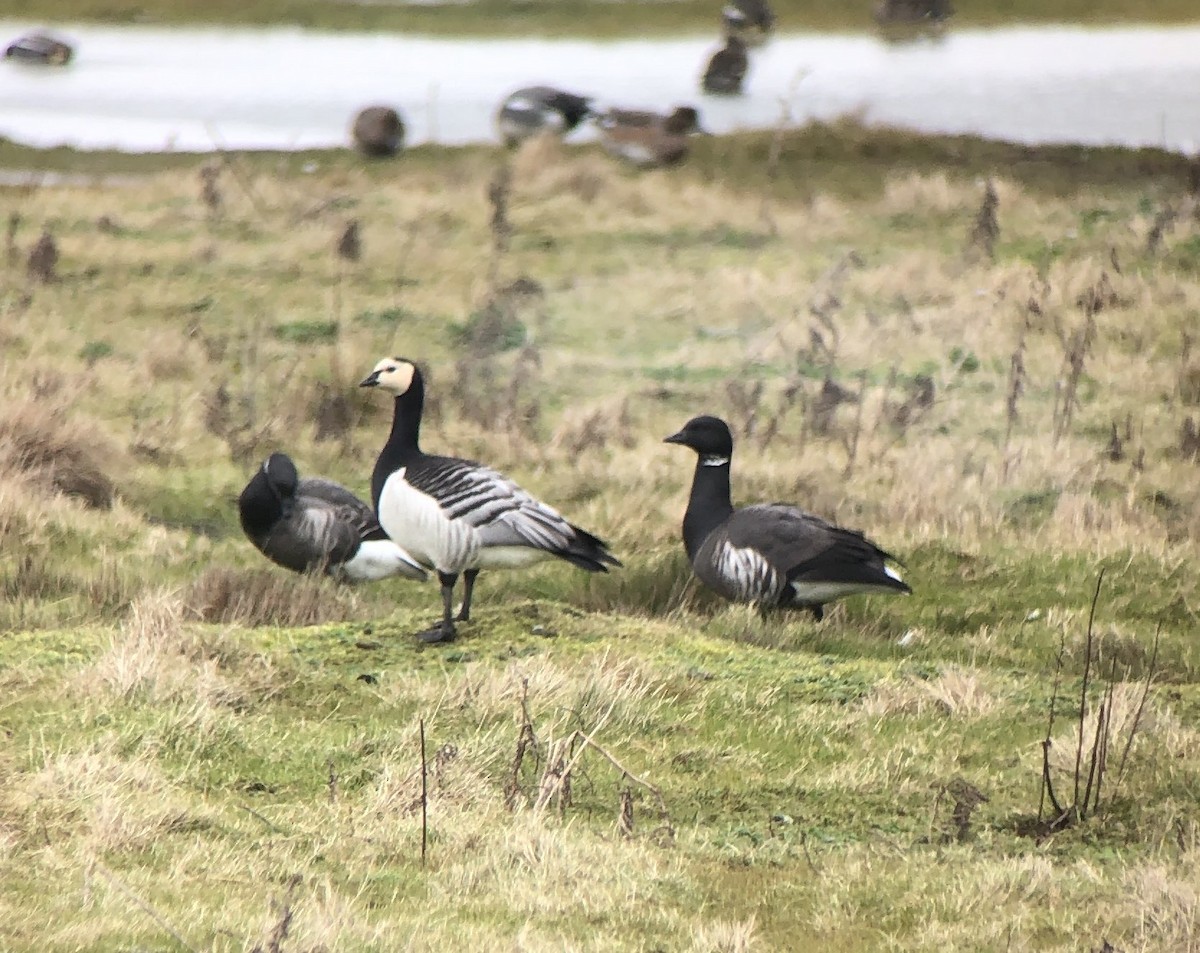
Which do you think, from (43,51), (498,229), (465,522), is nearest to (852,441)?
(465,522)

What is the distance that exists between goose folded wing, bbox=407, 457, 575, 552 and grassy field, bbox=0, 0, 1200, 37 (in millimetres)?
38759

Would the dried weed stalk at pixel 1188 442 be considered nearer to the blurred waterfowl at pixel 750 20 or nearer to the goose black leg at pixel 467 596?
the goose black leg at pixel 467 596

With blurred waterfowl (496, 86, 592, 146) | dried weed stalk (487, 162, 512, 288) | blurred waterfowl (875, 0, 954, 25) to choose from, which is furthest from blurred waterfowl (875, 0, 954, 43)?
dried weed stalk (487, 162, 512, 288)

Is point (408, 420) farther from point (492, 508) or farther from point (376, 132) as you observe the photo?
point (376, 132)

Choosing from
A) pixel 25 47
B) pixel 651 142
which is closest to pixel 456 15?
pixel 25 47

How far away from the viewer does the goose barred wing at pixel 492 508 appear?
9172 millimetres

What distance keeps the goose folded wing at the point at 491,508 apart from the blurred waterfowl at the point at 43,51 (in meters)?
40.6

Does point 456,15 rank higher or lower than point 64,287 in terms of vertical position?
higher

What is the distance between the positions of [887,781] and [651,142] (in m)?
26.8

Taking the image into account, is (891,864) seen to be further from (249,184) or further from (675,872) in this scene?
(249,184)

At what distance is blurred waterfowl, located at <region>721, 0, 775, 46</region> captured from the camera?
156 feet

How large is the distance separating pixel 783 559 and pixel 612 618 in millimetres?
1119

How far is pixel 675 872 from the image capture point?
5785 millimetres

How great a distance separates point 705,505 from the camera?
10.6 m
